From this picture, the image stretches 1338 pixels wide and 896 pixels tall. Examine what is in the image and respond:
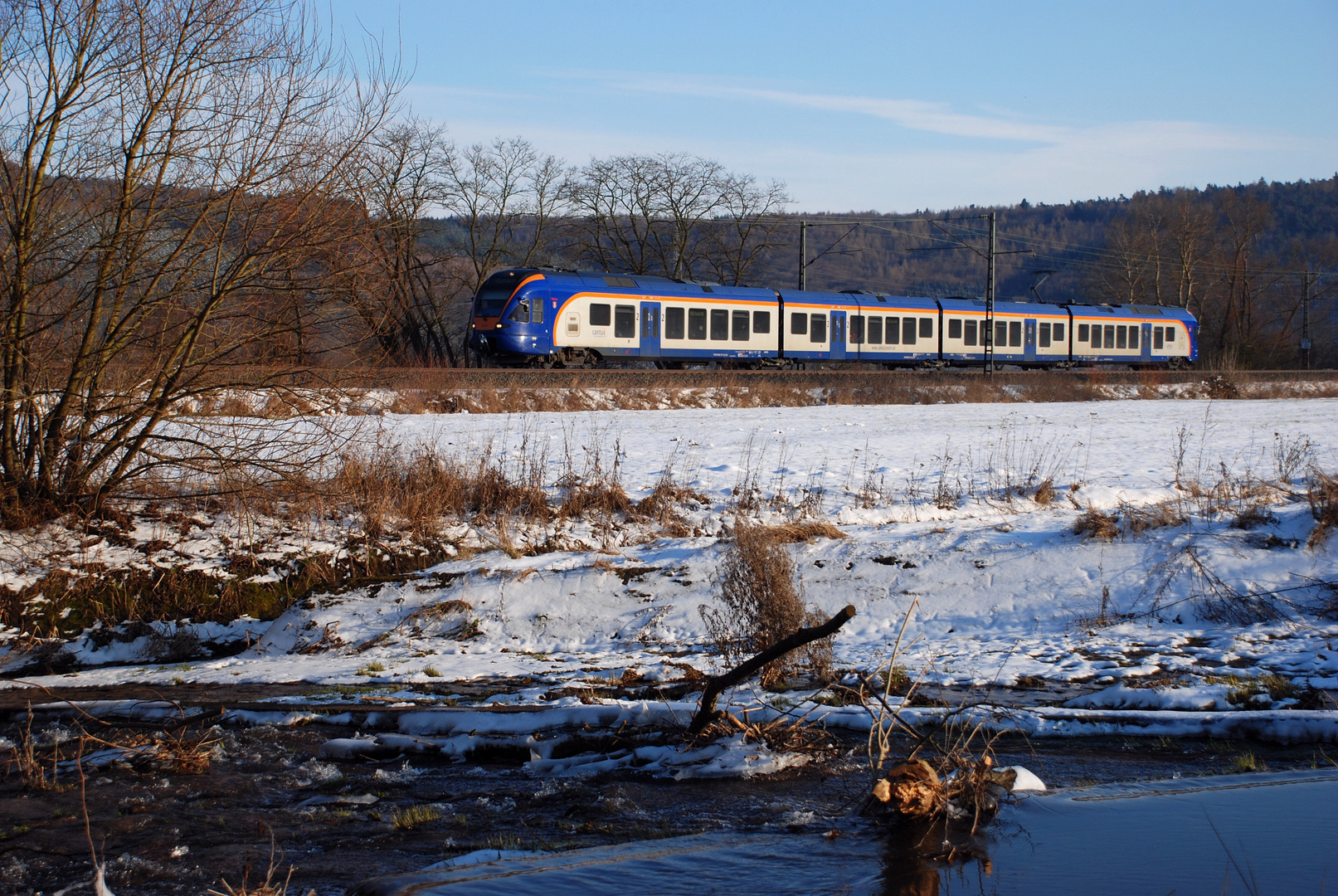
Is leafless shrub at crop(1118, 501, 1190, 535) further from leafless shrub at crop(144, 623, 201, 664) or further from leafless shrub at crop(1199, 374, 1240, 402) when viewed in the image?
leafless shrub at crop(1199, 374, 1240, 402)

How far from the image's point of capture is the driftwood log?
3.98 meters

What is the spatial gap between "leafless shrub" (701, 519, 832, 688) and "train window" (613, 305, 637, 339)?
21546mm

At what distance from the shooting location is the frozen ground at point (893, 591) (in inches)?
288

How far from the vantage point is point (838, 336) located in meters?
33.5

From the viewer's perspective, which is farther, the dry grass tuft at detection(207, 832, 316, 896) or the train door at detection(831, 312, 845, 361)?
the train door at detection(831, 312, 845, 361)

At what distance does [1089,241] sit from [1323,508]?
466ft

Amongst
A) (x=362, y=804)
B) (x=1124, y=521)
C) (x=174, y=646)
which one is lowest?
(x=174, y=646)

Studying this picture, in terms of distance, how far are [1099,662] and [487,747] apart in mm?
4618

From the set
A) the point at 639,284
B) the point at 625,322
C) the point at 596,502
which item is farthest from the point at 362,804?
the point at 639,284

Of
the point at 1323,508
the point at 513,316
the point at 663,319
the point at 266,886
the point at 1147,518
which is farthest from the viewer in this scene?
the point at 663,319

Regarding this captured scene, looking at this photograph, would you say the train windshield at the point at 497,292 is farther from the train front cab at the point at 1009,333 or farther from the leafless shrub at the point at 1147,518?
the leafless shrub at the point at 1147,518

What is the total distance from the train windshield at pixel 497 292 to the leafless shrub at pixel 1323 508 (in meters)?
20.5

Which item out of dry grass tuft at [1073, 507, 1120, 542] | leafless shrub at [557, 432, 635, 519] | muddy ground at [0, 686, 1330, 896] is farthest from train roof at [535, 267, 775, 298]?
muddy ground at [0, 686, 1330, 896]

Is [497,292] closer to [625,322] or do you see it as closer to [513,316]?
[513,316]
